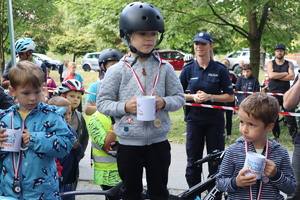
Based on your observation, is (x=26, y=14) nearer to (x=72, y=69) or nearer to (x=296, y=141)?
(x=72, y=69)

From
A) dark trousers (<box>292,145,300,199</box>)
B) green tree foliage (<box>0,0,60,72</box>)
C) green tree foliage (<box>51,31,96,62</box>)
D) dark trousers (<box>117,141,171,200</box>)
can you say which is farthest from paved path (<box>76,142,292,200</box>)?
green tree foliage (<box>51,31,96,62</box>)

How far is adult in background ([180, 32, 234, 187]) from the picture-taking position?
5082 millimetres

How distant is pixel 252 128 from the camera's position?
2938 mm

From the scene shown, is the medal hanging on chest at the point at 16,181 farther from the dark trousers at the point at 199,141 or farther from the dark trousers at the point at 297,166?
the dark trousers at the point at 199,141

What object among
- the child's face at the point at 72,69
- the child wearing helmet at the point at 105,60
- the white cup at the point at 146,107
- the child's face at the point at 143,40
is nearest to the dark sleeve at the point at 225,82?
the child wearing helmet at the point at 105,60

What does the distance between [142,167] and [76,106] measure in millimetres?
1707

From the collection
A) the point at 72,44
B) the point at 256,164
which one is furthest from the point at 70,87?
the point at 72,44

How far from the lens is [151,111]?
3.11 metres

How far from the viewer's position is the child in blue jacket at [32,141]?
2.94 meters

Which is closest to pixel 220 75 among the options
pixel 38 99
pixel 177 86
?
pixel 177 86

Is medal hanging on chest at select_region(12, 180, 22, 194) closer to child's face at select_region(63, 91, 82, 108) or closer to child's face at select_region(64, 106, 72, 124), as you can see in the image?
child's face at select_region(64, 106, 72, 124)

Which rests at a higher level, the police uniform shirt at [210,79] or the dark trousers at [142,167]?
the police uniform shirt at [210,79]

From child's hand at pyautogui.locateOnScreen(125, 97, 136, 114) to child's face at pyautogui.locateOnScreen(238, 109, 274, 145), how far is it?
33.7 inches

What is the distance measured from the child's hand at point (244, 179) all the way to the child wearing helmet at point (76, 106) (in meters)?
2.09
